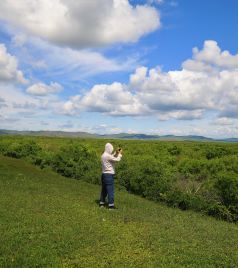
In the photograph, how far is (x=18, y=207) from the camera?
1972 cm

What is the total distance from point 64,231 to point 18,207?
16.9ft

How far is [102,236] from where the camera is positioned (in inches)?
597

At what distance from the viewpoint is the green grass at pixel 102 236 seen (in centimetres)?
1255

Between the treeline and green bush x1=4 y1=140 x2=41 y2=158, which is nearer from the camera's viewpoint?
the treeline

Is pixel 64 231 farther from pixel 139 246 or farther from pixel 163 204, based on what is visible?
pixel 163 204

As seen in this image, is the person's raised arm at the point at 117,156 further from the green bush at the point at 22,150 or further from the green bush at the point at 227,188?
the green bush at the point at 22,150

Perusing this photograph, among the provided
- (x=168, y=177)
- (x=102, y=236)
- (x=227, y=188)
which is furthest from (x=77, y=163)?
(x=102, y=236)

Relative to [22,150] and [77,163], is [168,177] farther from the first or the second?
[22,150]

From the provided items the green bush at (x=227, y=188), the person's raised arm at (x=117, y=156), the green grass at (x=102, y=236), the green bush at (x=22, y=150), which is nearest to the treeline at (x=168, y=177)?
the green bush at (x=227, y=188)

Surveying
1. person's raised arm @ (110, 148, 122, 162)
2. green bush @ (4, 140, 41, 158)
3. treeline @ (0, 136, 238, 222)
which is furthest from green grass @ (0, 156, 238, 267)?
green bush @ (4, 140, 41, 158)

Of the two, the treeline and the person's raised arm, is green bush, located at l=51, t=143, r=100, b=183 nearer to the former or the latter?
the treeline

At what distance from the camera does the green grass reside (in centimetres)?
1255

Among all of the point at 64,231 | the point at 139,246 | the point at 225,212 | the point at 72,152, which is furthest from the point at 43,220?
the point at 72,152

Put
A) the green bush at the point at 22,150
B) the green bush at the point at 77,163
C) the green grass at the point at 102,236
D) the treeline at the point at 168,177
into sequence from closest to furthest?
the green grass at the point at 102,236, the treeline at the point at 168,177, the green bush at the point at 77,163, the green bush at the point at 22,150
